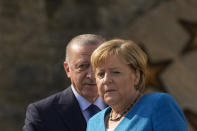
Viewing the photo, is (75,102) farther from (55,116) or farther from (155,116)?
(155,116)

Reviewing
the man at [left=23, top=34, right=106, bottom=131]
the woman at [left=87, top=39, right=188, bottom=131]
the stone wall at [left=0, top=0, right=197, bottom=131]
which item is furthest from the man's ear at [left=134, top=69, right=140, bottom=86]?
the stone wall at [left=0, top=0, right=197, bottom=131]

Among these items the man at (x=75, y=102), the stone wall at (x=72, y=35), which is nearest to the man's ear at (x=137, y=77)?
the man at (x=75, y=102)

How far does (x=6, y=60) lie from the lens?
459 centimetres

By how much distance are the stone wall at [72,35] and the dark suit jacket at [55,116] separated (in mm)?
1984

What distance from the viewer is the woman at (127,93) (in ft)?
5.95

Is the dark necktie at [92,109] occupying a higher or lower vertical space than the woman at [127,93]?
lower

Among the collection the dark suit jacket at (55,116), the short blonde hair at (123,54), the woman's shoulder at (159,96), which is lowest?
the dark suit jacket at (55,116)

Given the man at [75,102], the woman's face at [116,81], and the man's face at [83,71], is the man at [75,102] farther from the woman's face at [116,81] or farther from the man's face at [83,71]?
the woman's face at [116,81]

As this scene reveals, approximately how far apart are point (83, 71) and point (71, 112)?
0.68 ft

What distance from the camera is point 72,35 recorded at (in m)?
4.68

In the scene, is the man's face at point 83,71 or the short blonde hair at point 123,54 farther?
the man's face at point 83,71

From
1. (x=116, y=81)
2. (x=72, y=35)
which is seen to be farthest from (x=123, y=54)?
(x=72, y=35)

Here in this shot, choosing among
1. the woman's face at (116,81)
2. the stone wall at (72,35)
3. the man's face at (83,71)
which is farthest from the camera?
the stone wall at (72,35)

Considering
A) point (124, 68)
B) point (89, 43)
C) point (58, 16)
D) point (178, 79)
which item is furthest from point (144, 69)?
point (58, 16)
